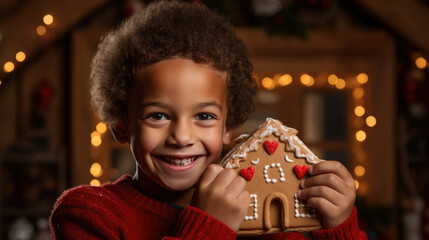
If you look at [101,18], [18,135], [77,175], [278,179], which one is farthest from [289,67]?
[278,179]

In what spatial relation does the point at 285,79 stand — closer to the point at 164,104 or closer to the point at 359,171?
the point at 359,171

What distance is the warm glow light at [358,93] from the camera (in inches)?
107

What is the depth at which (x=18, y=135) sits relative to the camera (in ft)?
8.29

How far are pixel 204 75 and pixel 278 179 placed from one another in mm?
232

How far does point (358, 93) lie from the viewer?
2736mm

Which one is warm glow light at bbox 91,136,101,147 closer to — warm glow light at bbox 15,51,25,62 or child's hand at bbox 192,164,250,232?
warm glow light at bbox 15,51,25,62

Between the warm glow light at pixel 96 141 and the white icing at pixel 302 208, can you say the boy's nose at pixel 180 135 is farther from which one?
the warm glow light at pixel 96 141

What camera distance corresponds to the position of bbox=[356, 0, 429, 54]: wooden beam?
103 inches

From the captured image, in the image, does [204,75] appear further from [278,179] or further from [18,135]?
[18,135]

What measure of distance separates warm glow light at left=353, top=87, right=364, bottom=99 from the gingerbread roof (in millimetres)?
1916

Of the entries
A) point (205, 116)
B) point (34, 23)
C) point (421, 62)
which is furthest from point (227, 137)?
point (421, 62)

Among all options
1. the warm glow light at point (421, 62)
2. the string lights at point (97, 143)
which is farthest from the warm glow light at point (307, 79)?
the string lights at point (97, 143)

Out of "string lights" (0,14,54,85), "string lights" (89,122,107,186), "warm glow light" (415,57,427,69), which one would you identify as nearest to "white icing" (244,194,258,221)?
"string lights" (89,122,107,186)

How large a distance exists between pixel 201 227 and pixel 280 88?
199 centimetres
